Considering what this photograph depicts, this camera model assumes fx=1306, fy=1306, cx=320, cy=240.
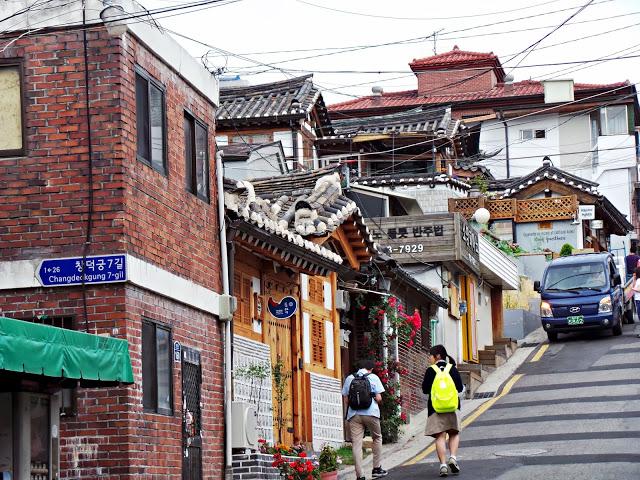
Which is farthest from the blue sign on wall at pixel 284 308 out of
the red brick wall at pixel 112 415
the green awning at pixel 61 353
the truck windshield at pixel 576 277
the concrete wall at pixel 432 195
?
the concrete wall at pixel 432 195

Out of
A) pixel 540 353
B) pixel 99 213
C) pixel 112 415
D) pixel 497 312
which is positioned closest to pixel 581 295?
pixel 540 353

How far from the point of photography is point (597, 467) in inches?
738

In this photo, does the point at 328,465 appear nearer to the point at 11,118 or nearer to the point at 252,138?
the point at 11,118

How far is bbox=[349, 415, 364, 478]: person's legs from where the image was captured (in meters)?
19.6

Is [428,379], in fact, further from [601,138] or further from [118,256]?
[601,138]

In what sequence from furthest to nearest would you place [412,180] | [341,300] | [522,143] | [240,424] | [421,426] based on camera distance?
[522,143]
[412,180]
[421,426]
[341,300]
[240,424]

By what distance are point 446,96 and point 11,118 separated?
2347 inches

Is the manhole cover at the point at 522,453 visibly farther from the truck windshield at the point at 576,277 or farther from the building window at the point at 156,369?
the truck windshield at the point at 576,277

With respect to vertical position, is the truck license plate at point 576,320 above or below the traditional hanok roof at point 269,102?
below

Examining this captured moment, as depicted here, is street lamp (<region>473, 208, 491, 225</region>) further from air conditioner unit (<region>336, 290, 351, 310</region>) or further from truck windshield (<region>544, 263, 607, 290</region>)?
air conditioner unit (<region>336, 290, 351, 310</region>)

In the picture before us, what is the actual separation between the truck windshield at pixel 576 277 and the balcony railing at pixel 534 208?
15.5 metres

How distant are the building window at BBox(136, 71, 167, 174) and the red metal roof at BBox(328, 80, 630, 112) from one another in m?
54.9

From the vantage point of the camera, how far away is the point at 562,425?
2423 centimetres

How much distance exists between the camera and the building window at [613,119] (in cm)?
7200
